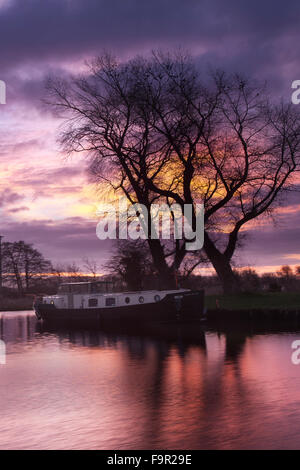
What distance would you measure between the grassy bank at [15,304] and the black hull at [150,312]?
36.1m

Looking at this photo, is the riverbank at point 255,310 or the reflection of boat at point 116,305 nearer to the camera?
the riverbank at point 255,310

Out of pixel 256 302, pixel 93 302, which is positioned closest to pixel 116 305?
pixel 93 302

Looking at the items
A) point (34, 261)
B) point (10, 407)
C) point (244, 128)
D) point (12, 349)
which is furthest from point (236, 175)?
point (34, 261)

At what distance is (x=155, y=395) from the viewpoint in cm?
1873

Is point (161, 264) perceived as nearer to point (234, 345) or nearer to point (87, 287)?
point (87, 287)

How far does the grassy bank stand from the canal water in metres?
51.6

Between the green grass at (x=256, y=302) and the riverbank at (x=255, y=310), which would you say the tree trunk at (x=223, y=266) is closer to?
the green grass at (x=256, y=302)

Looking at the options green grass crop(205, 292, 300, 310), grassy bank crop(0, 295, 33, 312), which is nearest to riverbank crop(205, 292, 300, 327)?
green grass crop(205, 292, 300, 310)

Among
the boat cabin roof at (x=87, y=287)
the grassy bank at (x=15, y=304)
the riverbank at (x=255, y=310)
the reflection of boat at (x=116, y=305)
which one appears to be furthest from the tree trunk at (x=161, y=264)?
the grassy bank at (x=15, y=304)

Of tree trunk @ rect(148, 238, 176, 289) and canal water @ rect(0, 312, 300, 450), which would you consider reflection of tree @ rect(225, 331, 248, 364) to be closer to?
canal water @ rect(0, 312, 300, 450)

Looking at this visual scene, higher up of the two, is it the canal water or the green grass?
the green grass

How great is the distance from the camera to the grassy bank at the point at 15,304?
276ft

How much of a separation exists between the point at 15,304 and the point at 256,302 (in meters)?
51.4

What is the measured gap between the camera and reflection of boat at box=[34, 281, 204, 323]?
43781mm
